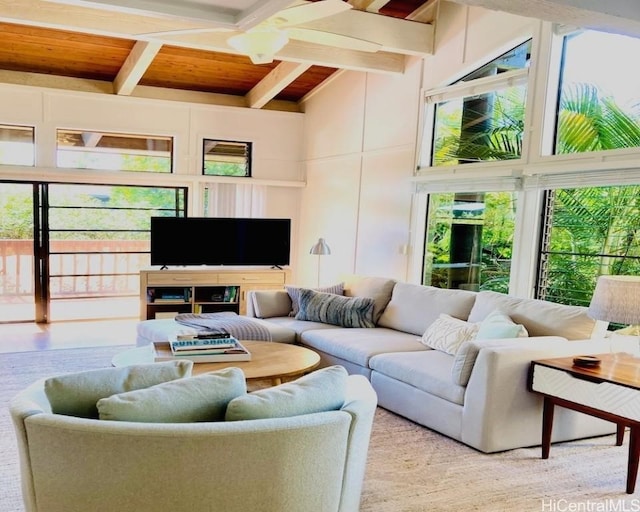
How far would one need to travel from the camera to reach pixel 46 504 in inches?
71.4

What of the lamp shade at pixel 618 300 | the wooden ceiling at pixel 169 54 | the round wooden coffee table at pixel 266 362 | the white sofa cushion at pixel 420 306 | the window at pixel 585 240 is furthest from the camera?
the wooden ceiling at pixel 169 54

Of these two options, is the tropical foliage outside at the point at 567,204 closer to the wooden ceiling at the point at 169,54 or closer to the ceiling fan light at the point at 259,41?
the wooden ceiling at the point at 169,54

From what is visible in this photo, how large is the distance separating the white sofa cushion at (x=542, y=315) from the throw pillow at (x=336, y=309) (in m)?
1.06

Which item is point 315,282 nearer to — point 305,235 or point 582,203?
point 305,235

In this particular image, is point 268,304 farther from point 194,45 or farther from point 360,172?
point 194,45

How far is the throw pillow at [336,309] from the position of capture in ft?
16.8

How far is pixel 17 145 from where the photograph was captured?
21.4 feet

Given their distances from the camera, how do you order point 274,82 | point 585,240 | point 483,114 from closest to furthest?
1. point 585,240
2. point 483,114
3. point 274,82

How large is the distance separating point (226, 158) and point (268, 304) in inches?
112

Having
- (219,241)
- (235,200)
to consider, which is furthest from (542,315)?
(235,200)

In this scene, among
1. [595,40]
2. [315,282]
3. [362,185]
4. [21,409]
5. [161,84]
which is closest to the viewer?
[21,409]

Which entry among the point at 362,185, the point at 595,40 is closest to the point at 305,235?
the point at 362,185

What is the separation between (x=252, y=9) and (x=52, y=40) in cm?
385

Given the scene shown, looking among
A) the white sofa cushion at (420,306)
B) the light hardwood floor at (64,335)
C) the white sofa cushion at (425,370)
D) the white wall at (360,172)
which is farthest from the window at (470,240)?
the light hardwood floor at (64,335)
